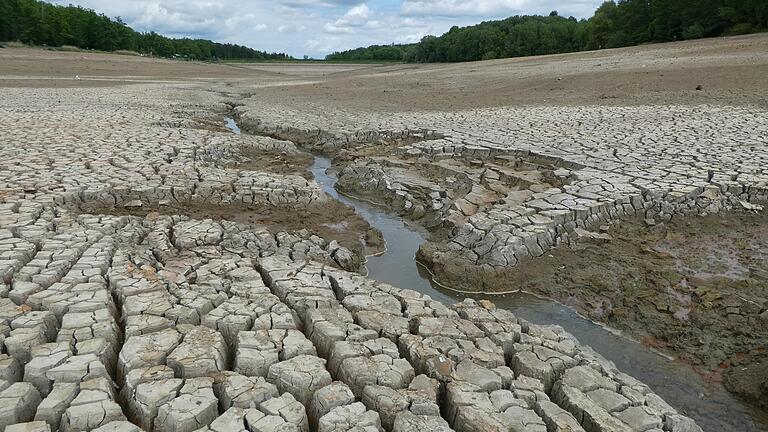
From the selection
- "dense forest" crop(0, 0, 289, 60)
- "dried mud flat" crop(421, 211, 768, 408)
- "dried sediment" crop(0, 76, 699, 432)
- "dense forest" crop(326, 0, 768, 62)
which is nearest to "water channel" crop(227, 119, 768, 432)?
"dried mud flat" crop(421, 211, 768, 408)

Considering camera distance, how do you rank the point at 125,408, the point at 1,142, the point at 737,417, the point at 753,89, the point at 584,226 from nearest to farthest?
1. the point at 125,408
2. the point at 737,417
3. the point at 584,226
4. the point at 1,142
5. the point at 753,89

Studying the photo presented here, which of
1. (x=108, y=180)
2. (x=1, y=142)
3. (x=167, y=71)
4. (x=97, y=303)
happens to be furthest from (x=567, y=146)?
(x=167, y=71)

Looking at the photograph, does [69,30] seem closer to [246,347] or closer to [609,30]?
[609,30]

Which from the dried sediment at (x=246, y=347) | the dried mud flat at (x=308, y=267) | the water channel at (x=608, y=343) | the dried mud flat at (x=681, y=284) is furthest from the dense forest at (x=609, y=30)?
the dried sediment at (x=246, y=347)

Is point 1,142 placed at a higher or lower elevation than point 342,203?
higher

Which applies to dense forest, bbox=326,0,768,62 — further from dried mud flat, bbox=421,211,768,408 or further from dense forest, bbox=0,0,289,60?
dense forest, bbox=0,0,289,60

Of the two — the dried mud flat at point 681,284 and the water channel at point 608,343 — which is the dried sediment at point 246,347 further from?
the dried mud flat at point 681,284

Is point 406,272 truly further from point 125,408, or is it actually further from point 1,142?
point 1,142
